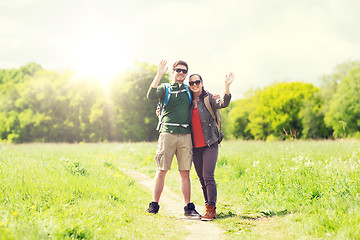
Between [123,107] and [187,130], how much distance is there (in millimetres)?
37812

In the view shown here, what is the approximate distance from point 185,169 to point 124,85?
1447 inches

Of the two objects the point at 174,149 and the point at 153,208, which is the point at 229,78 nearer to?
the point at 174,149

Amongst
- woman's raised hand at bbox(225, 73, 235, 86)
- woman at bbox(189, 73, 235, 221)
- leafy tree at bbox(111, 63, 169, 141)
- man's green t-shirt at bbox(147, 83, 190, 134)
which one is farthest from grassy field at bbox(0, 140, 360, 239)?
leafy tree at bbox(111, 63, 169, 141)

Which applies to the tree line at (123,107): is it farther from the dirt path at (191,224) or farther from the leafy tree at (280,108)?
the dirt path at (191,224)

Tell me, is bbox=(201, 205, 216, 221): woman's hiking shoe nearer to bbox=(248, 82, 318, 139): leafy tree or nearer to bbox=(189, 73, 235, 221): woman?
bbox=(189, 73, 235, 221): woman

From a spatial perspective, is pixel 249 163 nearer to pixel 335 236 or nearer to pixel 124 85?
pixel 335 236

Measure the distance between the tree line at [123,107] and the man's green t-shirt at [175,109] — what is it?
33889mm

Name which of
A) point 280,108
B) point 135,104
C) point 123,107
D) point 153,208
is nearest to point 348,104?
point 280,108

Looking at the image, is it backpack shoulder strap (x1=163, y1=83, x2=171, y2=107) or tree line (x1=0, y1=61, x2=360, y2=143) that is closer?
backpack shoulder strap (x1=163, y1=83, x2=171, y2=107)

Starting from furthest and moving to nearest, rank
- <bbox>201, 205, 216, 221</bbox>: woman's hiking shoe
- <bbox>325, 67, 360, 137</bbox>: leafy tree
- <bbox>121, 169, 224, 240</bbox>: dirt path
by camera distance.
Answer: <bbox>325, 67, 360, 137</bbox>: leafy tree < <bbox>201, 205, 216, 221</bbox>: woman's hiking shoe < <bbox>121, 169, 224, 240</bbox>: dirt path

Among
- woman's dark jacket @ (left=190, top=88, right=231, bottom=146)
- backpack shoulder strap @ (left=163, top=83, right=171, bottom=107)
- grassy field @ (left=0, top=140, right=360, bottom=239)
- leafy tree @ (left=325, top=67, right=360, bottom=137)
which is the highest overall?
leafy tree @ (left=325, top=67, right=360, bottom=137)

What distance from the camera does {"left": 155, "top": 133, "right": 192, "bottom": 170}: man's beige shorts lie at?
5.50 meters

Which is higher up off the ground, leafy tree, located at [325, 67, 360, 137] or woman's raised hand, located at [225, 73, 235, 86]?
leafy tree, located at [325, 67, 360, 137]

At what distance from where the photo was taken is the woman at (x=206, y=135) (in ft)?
17.8
